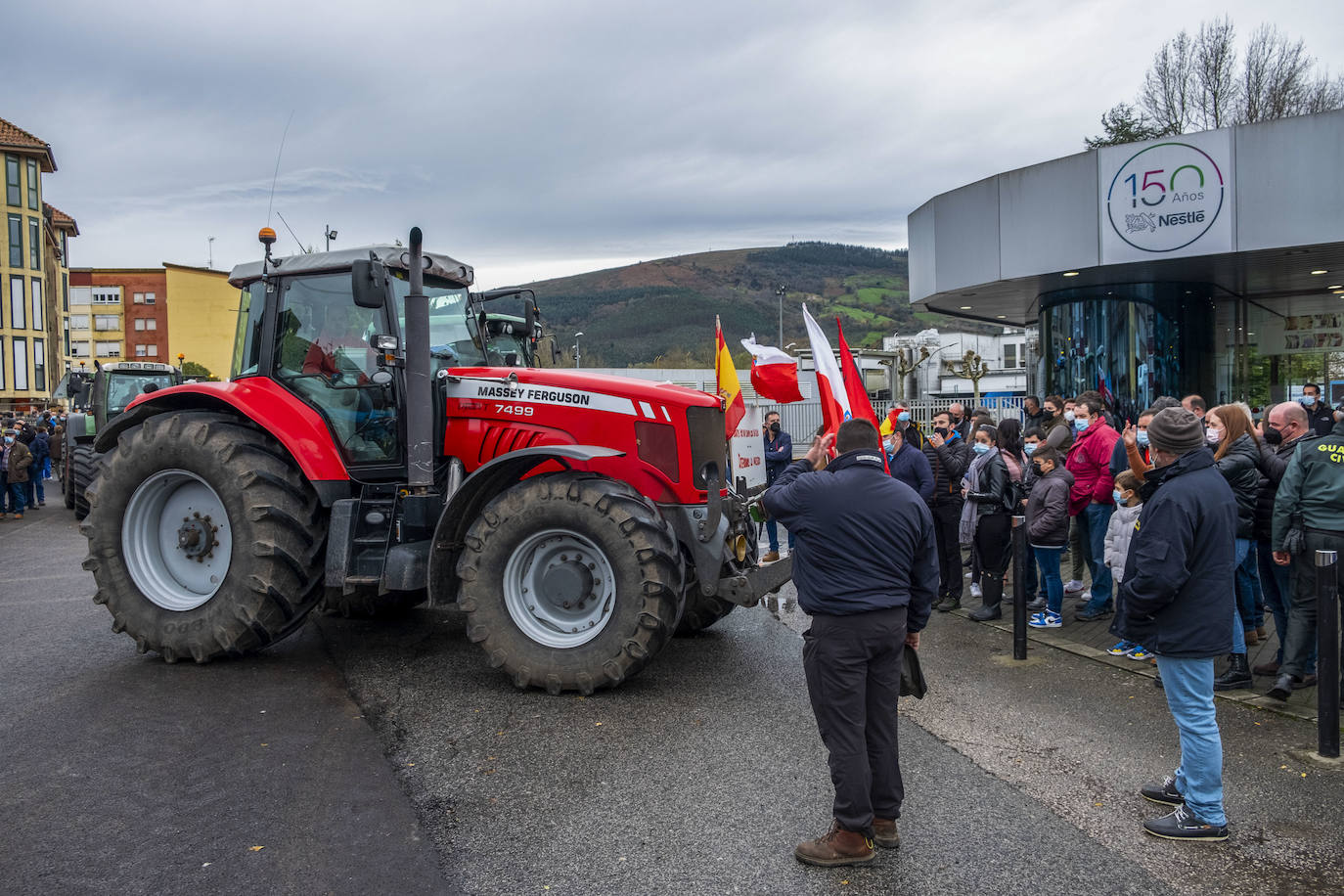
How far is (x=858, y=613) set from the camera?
404 cm

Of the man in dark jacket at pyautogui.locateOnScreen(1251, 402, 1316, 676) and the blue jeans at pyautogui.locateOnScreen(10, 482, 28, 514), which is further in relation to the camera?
the blue jeans at pyautogui.locateOnScreen(10, 482, 28, 514)

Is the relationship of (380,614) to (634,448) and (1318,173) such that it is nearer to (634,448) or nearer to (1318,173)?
(634,448)

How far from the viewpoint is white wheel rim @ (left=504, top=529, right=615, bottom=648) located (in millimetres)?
6219

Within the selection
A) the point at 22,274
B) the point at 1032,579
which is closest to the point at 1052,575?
the point at 1032,579

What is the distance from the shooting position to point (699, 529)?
637 centimetres

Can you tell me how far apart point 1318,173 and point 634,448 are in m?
11.6

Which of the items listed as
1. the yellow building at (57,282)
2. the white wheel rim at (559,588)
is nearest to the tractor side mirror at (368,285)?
the white wheel rim at (559,588)

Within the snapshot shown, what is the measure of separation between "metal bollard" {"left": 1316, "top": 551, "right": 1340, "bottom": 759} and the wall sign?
10.2m

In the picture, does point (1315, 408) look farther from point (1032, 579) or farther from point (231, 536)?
point (231, 536)

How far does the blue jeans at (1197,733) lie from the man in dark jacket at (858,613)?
1.18 m

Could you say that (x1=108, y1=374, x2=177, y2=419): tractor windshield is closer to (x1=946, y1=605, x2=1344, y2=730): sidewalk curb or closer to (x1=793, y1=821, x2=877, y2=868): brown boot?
(x1=946, y1=605, x2=1344, y2=730): sidewalk curb

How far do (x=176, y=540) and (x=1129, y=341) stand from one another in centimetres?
1482

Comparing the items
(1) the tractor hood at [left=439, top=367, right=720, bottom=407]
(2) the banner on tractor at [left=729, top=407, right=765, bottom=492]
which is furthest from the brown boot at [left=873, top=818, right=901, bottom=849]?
(2) the banner on tractor at [left=729, top=407, right=765, bottom=492]

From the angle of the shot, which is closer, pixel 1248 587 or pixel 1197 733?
pixel 1197 733
